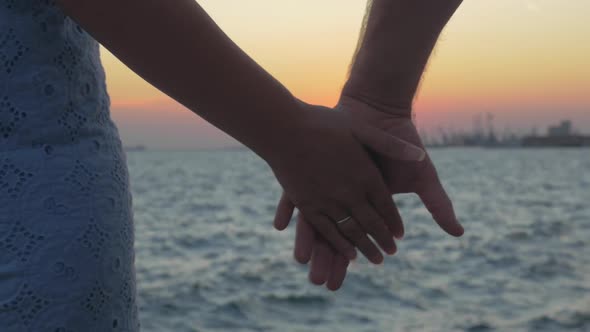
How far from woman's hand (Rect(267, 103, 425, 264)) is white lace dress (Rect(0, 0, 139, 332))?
26 centimetres

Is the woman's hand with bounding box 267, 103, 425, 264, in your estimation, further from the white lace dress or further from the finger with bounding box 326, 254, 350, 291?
the white lace dress

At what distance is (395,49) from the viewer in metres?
1.17

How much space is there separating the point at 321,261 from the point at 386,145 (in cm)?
27

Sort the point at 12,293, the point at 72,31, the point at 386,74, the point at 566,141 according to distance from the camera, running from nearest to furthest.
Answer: the point at 12,293 → the point at 72,31 → the point at 386,74 → the point at 566,141

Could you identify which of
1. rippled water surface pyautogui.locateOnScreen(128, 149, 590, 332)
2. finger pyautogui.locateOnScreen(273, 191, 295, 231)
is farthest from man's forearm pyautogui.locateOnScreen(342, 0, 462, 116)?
rippled water surface pyautogui.locateOnScreen(128, 149, 590, 332)

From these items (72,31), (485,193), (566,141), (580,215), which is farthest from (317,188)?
(566,141)

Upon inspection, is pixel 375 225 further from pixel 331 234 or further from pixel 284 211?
pixel 284 211

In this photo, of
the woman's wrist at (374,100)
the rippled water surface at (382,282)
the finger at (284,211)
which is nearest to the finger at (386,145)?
the woman's wrist at (374,100)

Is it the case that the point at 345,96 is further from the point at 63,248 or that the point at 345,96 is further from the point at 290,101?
the point at 63,248

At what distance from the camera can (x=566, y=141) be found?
85.6 metres

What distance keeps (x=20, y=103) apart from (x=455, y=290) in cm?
697

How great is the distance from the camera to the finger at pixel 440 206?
3.95 feet

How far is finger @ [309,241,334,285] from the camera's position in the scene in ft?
4.08

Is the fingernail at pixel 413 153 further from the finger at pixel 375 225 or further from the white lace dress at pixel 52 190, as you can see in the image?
the white lace dress at pixel 52 190
